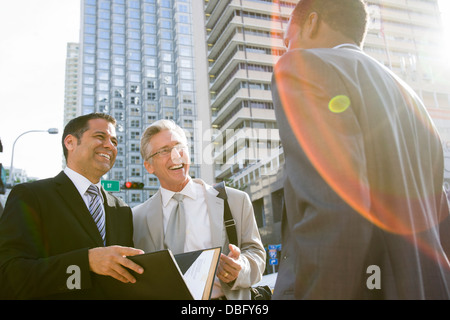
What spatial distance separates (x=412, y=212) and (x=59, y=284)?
73.4 inches

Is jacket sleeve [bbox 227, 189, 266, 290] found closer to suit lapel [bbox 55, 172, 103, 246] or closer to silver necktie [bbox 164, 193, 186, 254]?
silver necktie [bbox 164, 193, 186, 254]

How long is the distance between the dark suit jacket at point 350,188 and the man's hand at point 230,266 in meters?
0.93

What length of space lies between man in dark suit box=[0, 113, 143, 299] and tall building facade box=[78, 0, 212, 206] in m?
73.4

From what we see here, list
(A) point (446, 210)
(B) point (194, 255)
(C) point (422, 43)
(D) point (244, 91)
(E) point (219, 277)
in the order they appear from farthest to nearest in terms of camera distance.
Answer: (C) point (422, 43), (D) point (244, 91), (E) point (219, 277), (B) point (194, 255), (A) point (446, 210)

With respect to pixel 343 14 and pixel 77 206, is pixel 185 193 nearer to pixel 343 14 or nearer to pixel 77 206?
pixel 77 206

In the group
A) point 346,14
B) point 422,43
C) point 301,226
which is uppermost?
point 422,43

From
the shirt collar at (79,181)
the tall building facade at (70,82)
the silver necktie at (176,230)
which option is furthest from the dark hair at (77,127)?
the tall building facade at (70,82)

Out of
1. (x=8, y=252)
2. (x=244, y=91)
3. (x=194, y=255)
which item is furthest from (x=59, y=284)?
(x=244, y=91)

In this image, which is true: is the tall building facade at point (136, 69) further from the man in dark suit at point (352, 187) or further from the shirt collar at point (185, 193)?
the man in dark suit at point (352, 187)

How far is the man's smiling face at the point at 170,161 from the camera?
3.24m

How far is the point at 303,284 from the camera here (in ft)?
4.22

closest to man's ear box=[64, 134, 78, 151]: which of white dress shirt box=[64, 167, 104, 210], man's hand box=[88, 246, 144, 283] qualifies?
white dress shirt box=[64, 167, 104, 210]
